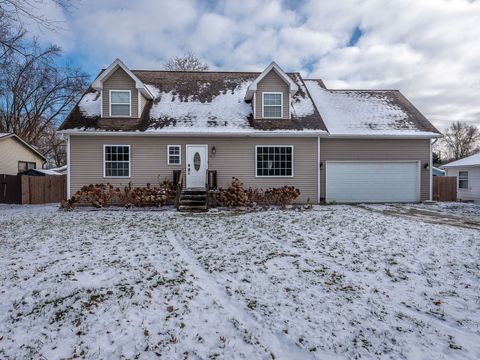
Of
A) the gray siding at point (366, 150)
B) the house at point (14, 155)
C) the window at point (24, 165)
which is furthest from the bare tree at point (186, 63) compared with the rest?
the gray siding at point (366, 150)

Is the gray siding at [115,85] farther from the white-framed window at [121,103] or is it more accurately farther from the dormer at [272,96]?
the dormer at [272,96]

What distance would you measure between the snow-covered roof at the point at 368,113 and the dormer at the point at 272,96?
2406mm

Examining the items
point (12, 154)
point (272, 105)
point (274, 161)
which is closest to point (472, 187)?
point (274, 161)

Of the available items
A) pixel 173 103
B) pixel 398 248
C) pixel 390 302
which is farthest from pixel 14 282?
pixel 173 103

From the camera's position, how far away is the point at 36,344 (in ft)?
8.59

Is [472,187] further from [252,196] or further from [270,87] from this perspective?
[252,196]

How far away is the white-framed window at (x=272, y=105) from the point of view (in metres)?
13.0

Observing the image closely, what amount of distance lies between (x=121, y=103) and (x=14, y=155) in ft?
42.2

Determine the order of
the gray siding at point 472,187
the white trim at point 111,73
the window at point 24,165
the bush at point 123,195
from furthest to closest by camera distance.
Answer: the window at point 24,165
the gray siding at point 472,187
the white trim at point 111,73
the bush at point 123,195

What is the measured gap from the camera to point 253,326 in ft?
9.74

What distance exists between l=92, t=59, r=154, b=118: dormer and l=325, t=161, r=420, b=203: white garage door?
9.63 m

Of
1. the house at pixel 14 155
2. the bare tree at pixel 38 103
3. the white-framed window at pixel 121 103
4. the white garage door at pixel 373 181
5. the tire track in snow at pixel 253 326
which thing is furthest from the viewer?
the bare tree at pixel 38 103

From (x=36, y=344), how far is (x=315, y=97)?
52.1ft

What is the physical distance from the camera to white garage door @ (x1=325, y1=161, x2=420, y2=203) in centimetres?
1356
